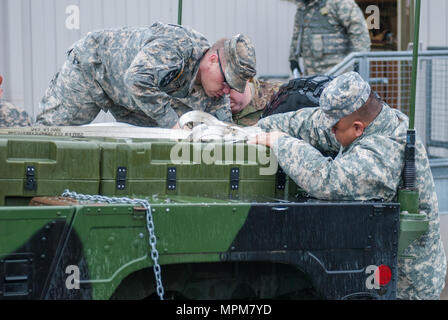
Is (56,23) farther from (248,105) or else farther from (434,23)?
(434,23)

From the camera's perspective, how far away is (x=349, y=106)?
368 cm

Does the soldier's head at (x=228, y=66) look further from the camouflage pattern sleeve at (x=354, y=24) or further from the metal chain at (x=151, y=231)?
the camouflage pattern sleeve at (x=354, y=24)

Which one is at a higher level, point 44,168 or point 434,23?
point 434,23

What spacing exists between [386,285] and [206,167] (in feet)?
3.44

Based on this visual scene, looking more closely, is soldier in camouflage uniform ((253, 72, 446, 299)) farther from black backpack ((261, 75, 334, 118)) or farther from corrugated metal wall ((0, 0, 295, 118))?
corrugated metal wall ((0, 0, 295, 118))

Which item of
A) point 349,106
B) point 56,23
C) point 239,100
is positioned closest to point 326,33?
point 239,100

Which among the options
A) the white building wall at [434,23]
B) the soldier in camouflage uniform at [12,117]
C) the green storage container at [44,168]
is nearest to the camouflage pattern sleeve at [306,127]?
the green storage container at [44,168]

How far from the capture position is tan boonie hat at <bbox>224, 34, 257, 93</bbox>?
475 centimetres

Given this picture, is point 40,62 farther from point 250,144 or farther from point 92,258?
point 92,258

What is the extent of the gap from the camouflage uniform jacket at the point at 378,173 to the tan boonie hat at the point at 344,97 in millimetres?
144

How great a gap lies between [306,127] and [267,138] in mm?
343

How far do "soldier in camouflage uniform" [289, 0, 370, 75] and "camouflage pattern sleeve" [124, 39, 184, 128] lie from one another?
12.0 ft
